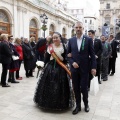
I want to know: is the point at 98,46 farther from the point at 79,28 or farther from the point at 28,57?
the point at 79,28

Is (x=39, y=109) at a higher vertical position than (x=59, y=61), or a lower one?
lower

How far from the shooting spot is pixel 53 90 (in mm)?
4328

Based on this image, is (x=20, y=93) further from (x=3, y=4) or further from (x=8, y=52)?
(x=3, y=4)

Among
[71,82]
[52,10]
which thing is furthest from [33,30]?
[71,82]

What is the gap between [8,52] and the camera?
251 inches

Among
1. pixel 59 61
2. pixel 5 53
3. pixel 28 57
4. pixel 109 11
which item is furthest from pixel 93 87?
pixel 109 11

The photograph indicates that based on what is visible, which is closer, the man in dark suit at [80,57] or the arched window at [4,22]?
the man in dark suit at [80,57]

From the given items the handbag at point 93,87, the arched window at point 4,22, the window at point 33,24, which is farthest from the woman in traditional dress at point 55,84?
the window at point 33,24

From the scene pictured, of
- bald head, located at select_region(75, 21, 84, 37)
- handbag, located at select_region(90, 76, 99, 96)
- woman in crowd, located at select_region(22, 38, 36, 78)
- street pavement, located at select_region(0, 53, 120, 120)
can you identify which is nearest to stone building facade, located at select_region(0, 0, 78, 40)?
woman in crowd, located at select_region(22, 38, 36, 78)

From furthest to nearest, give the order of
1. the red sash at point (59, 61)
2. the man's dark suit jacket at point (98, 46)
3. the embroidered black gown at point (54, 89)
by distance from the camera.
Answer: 1. the man's dark suit jacket at point (98, 46)
2. the red sash at point (59, 61)
3. the embroidered black gown at point (54, 89)

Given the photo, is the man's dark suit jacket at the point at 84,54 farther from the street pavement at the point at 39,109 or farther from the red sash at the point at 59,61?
the street pavement at the point at 39,109

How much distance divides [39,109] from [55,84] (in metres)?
0.67

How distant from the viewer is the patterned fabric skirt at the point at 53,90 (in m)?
4.30

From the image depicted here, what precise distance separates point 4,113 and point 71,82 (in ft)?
4.89
